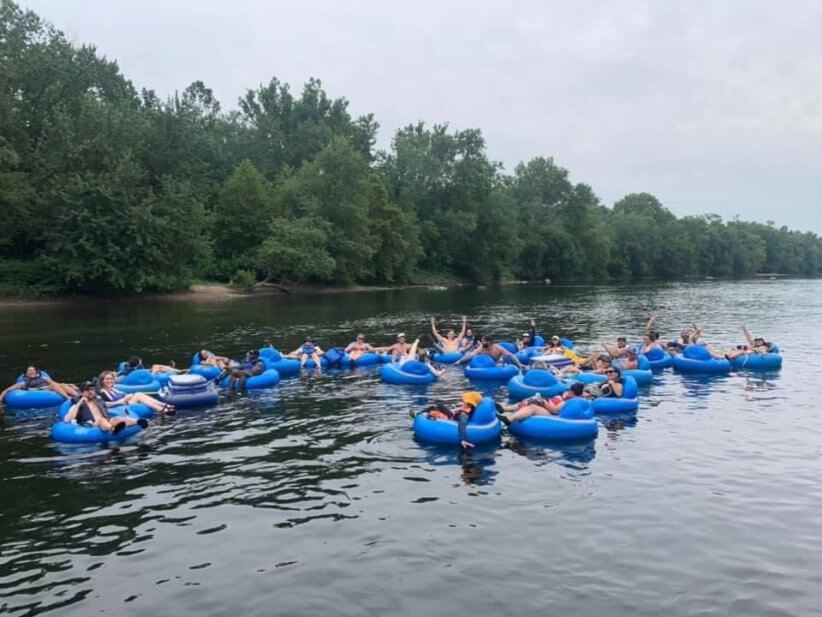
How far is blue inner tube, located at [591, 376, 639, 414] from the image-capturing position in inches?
582

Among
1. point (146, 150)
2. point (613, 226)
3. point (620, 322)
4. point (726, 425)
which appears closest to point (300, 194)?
point (146, 150)

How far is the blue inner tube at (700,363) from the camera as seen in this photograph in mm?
19828

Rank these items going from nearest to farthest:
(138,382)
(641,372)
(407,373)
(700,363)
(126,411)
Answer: (126,411), (138,382), (641,372), (407,373), (700,363)

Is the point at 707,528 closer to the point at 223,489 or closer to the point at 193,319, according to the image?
the point at 223,489

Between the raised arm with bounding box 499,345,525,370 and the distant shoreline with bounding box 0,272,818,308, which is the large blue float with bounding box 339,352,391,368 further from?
the distant shoreline with bounding box 0,272,818,308

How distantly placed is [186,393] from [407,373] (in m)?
5.96

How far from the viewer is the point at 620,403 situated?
1485 cm

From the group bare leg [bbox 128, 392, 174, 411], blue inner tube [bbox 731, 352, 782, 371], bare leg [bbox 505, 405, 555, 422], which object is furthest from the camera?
blue inner tube [bbox 731, 352, 782, 371]

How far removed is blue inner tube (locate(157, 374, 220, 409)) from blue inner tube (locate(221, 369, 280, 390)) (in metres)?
1.64

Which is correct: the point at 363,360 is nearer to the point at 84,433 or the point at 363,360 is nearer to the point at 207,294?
the point at 84,433

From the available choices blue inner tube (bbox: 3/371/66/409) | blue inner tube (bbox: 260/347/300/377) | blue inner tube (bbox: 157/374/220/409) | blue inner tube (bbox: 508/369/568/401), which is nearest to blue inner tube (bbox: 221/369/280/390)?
blue inner tube (bbox: 260/347/300/377)

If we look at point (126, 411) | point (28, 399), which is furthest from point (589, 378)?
point (28, 399)

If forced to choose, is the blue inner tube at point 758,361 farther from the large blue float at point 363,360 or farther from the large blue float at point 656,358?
the large blue float at point 363,360

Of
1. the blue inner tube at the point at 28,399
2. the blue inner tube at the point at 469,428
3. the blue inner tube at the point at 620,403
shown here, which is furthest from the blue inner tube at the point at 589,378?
the blue inner tube at the point at 28,399
